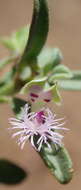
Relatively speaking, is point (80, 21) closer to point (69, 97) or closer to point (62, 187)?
point (69, 97)

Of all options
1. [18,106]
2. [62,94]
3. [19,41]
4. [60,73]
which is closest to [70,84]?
[60,73]

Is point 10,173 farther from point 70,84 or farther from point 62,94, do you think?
point 62,94

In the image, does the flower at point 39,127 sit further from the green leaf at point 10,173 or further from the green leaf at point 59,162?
the green leaf at point 10,173

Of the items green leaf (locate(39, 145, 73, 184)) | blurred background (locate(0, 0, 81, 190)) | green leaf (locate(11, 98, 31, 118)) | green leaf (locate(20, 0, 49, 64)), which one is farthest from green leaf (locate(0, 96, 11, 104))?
blurred background (locate(0, 0, 81, 190))

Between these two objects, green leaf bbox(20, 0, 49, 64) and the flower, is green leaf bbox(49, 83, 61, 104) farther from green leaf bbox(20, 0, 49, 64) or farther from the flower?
green leaf bbox(20, 0, 49, 64)

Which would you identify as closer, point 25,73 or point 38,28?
point 38,28

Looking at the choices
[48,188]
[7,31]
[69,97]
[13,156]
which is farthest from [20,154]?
[7,31]
